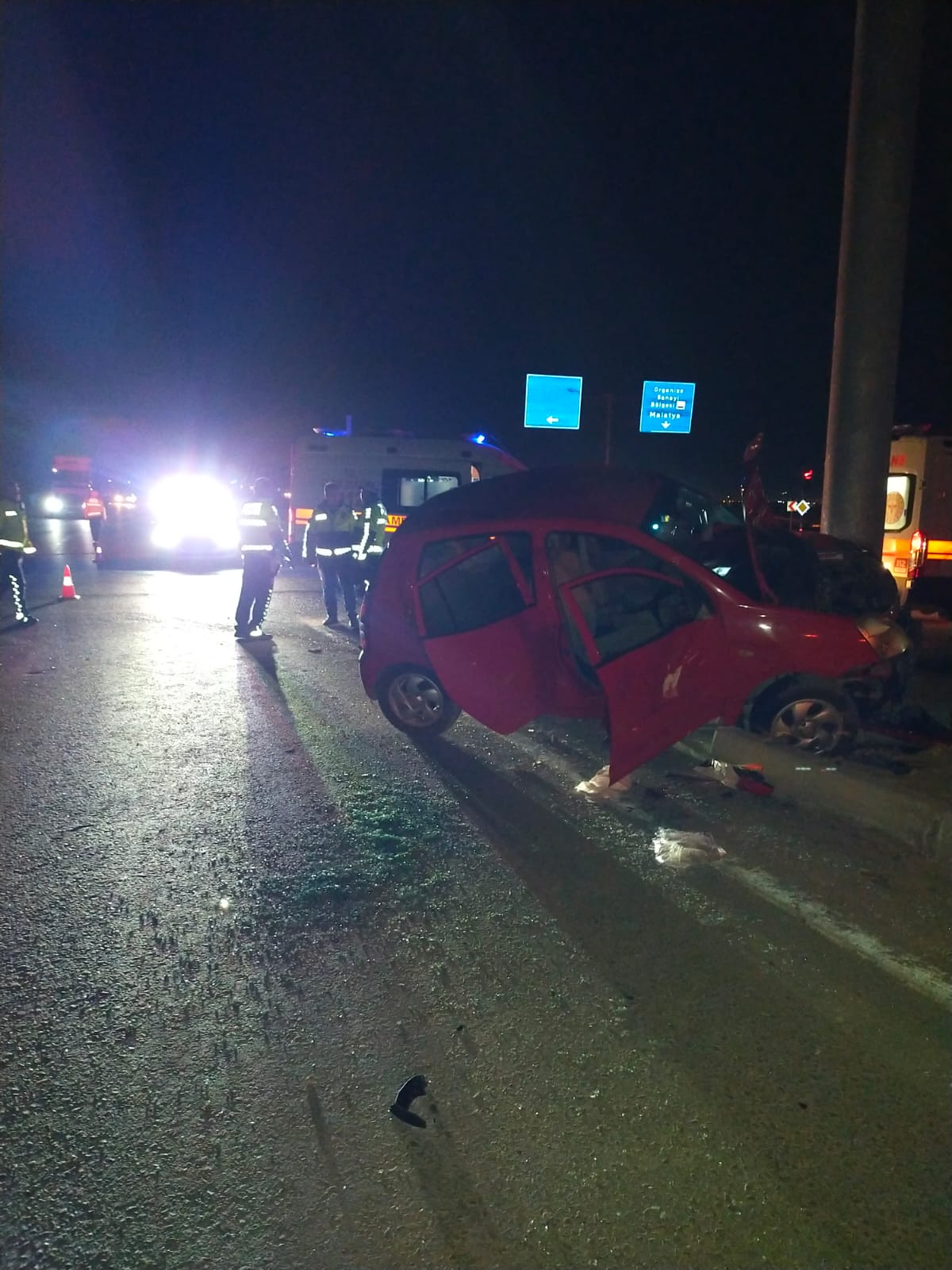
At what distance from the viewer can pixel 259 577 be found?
1039 centimetres

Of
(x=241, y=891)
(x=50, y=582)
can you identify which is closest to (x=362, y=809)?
(x=241, y=891)

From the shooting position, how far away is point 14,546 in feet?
36.0

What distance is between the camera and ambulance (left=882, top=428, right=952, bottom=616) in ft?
43.2

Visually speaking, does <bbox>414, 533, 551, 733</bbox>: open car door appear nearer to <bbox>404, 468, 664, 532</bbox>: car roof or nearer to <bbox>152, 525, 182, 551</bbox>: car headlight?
<bbox>404, 468, 664, 532</bbox>: car roof

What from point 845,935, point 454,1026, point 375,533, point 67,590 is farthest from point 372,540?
point 454,1026

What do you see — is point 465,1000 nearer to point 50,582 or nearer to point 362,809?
point 362,809

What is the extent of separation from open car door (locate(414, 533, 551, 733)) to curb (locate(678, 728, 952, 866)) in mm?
1363

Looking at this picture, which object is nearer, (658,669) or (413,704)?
(658,669)

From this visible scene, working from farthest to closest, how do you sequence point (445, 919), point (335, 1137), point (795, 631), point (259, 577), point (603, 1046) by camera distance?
point (259, 577) → point (795, 631) → point (445, 919) → point (603, 1046) → point (335, 1137)

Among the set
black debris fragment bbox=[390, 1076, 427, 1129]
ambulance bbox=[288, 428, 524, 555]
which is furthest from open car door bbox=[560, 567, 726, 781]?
ambulance bbox=[288, 428, 524, 555]

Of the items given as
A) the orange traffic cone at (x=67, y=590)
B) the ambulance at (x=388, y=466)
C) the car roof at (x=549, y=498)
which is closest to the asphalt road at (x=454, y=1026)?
the car roof at (x=549, y=498)

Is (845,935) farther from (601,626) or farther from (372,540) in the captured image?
(372,540)

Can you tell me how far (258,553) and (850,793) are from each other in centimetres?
702

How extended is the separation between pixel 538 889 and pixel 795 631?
2565 mm
